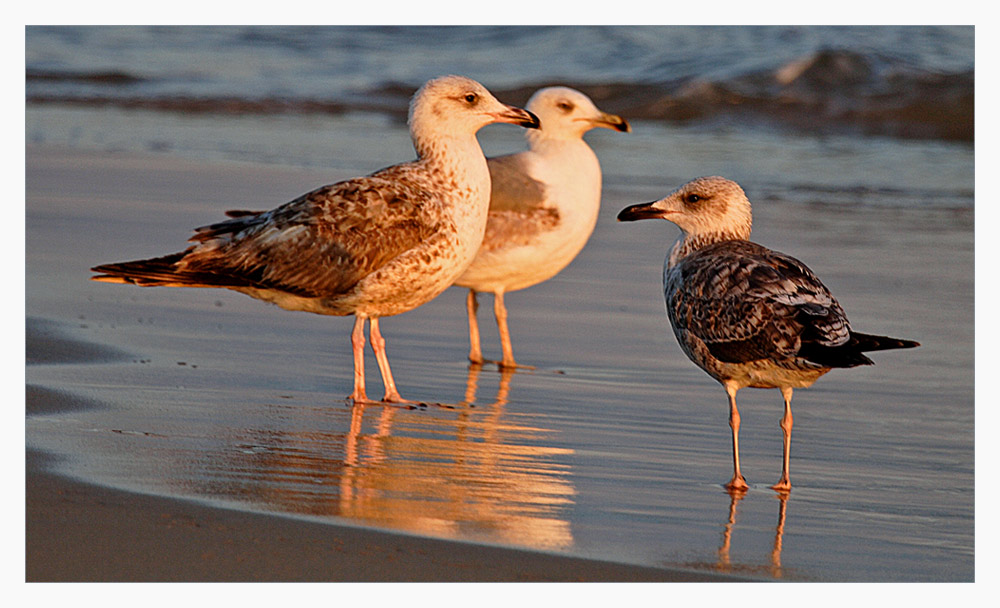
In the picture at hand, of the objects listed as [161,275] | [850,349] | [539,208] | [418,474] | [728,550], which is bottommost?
[728,550]

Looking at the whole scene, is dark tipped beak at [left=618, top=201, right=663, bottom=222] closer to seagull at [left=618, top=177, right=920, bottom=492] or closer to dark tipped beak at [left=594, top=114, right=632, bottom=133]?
seagull at [left=618, top=177, right=920, bottom=492]

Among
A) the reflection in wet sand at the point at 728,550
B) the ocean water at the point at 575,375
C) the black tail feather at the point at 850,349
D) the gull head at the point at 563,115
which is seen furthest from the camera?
the gull head at the point at 563,115

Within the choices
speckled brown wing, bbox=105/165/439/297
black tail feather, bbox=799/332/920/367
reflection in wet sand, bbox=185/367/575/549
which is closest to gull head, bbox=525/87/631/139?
speckled brown wing, bbox=105/165/439/297

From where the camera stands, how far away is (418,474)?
194 inches

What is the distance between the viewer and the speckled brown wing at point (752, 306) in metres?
4.88

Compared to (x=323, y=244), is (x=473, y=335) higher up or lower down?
lower down

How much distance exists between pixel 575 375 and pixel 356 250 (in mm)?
1340

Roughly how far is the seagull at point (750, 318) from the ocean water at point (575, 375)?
1.30 feet

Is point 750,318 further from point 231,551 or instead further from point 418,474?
point 231,551

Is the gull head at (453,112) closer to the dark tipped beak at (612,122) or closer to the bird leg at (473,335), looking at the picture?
the bird leg at (473,335)

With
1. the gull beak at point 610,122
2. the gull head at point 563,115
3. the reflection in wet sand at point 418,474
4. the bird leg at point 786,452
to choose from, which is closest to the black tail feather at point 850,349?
the bird leg at point 786,452

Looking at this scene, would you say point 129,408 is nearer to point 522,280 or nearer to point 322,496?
point 322,496

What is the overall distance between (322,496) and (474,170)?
2.44 m

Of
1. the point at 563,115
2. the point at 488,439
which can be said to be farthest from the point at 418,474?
the point at 563,115
